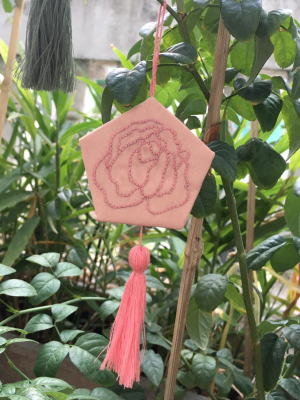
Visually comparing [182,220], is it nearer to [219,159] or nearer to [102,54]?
[219,159]

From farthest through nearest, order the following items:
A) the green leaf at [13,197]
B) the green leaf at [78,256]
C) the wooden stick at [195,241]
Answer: the green leaf at [13,197] < the green leaf at [78,256] < the wooden stick at [195,241]

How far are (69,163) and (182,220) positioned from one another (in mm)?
950

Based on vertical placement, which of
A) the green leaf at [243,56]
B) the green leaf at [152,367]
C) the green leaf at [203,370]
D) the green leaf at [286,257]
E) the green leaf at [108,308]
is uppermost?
the green leaf at [243,56]

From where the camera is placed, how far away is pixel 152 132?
1.77 ft

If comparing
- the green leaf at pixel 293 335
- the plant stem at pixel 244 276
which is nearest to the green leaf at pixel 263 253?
the plant stem at pixel 244 276

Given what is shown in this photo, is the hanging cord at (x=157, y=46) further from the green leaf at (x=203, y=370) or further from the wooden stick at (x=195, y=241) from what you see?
the green leaf at (x=203, y=370)

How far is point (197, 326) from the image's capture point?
777 millimetres

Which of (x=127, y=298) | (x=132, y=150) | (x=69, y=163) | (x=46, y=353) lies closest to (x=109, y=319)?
(x=69, y=163)

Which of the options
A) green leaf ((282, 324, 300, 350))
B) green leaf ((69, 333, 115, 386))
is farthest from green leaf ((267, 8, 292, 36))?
green leaf ((69, 333, 115, 386))

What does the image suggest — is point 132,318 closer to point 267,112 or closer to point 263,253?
point 263,253

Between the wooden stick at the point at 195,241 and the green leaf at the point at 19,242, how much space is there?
56 cm

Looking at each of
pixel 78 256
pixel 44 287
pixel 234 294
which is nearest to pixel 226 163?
pixel 234 294

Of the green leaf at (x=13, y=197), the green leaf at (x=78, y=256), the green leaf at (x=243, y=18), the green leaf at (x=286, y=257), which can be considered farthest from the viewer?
the green leaf at (x=13, y=197)

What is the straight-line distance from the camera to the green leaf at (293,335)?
67cm
